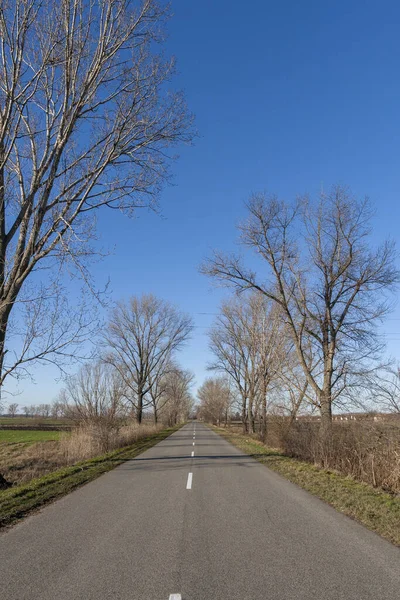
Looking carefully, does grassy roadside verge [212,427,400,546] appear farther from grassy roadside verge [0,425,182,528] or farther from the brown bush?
grassy roadside verge [0,425,182,528]

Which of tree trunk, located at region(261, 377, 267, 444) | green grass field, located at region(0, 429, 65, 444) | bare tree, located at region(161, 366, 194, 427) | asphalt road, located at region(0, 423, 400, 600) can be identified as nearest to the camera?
asphalt road, located at region(0, 423, 400, 600)

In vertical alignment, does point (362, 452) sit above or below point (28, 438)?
above

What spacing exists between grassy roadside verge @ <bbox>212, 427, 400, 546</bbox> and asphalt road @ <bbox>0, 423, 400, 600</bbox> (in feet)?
1.00

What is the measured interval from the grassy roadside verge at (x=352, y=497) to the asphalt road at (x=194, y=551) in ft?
1.00

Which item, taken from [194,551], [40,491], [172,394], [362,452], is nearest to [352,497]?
[362,452]

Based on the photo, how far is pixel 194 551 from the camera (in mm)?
5664

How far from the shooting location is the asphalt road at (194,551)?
14.4 ft

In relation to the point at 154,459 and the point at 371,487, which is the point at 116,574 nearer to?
the point at 371,487

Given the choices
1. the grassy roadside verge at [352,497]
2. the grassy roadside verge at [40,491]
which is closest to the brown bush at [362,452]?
the grassy roadside verge at [352,497]

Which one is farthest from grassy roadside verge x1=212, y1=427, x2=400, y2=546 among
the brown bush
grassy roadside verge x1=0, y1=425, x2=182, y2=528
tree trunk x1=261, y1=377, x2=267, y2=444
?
tree trunk x1=261, y1=377, x2=267, y2=444

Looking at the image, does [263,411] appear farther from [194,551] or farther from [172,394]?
[172,394]

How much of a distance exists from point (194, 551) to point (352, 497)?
5.05 meters

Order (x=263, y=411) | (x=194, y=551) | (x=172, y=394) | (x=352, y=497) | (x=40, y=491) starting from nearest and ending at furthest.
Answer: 1. (x=194, y=551)
2. (x=352, y=497)
3. (x=40, y=491)
4. (x=263, y=411)
5. (x=172, y=394)

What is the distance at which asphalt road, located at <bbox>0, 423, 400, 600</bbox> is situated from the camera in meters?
4.39
